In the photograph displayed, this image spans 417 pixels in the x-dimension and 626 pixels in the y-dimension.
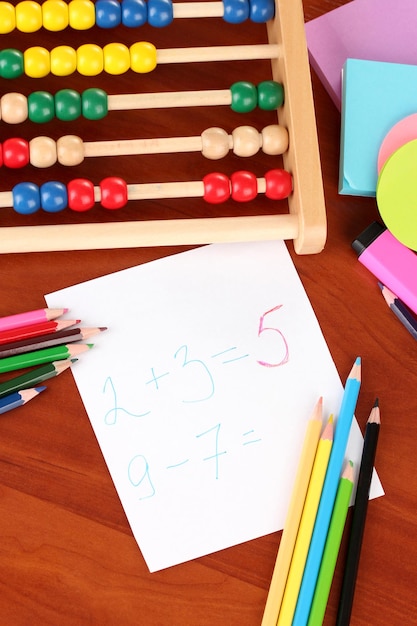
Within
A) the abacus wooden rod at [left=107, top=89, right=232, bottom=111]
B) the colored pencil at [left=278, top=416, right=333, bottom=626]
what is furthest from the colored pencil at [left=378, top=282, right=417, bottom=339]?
the abacus wooden rod at [left=107, top=89, right=232, bottom=111]

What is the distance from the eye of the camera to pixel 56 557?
0.60 meters

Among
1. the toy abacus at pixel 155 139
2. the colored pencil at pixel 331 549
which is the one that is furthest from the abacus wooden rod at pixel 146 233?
the colored pencil at pixel 331 549

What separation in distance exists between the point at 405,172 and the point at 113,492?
370mm

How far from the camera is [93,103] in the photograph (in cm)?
65

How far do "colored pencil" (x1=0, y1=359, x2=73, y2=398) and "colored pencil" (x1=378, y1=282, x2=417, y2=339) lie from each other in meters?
0.28

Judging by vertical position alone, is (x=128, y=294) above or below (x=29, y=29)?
below

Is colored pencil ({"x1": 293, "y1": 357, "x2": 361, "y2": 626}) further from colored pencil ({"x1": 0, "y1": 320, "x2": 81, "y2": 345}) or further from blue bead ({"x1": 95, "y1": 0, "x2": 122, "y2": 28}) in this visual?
blue bead ({"x1": 95, "y1": 0, "x2": 122, "y2": 28})

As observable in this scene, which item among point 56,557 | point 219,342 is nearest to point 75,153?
point 219,342

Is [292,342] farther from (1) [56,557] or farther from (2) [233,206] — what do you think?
(1) [56,557]

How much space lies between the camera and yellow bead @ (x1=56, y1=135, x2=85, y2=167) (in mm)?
646

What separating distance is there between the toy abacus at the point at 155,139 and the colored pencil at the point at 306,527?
172 mm

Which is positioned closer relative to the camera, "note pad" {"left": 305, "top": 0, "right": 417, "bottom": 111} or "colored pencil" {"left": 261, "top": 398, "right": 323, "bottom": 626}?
"colored pencil" {"left": 261, "top": 398, "right": 323, "bottom": 626}

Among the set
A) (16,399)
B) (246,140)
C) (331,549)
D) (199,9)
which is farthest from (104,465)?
(199,9)

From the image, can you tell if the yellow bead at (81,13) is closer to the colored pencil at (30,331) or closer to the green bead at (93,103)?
the green bead at (93,103)
